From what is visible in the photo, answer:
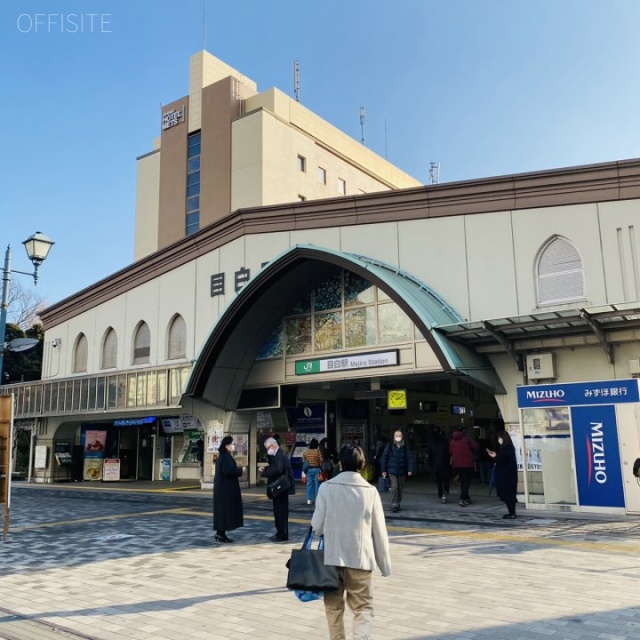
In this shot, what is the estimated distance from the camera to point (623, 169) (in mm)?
14492

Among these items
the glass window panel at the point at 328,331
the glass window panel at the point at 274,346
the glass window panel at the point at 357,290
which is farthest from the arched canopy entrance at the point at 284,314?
the glass window panel at the point at 328,331

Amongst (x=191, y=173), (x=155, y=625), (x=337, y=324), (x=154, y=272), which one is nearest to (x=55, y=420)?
(x=154, y=272)

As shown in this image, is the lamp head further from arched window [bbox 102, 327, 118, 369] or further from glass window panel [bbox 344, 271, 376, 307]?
arched window [bbox 102, 327, 118, 369]

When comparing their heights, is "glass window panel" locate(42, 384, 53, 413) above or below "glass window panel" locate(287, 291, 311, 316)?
below

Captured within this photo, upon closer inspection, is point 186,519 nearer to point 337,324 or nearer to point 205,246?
point 337,324

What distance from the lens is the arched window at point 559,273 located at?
1498 centimetres

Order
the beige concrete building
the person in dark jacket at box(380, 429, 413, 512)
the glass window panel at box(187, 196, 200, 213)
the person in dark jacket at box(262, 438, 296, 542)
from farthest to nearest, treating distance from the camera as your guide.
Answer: the glass window panel at box(187, 196, 200, 213) → the beige concrete building → the person in dark jacket at box(380, 429, 413, 512) → the person in dark jacket at box(262, 438, 296, 542)

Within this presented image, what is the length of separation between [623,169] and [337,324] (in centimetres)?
846

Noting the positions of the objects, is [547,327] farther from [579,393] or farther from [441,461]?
[441,461]

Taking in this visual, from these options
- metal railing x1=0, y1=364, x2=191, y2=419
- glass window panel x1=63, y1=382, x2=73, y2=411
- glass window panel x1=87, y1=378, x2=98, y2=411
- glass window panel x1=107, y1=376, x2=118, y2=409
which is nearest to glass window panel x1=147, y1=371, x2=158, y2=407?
metal railing x1=0, y1=364, x2=191, y2=419

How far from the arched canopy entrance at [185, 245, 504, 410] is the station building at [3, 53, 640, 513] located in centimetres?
5

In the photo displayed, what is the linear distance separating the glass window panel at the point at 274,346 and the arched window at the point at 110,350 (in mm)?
7603

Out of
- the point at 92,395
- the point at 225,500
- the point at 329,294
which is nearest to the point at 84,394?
the point at 92,395

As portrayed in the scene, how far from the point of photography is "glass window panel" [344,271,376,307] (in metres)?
18.2
